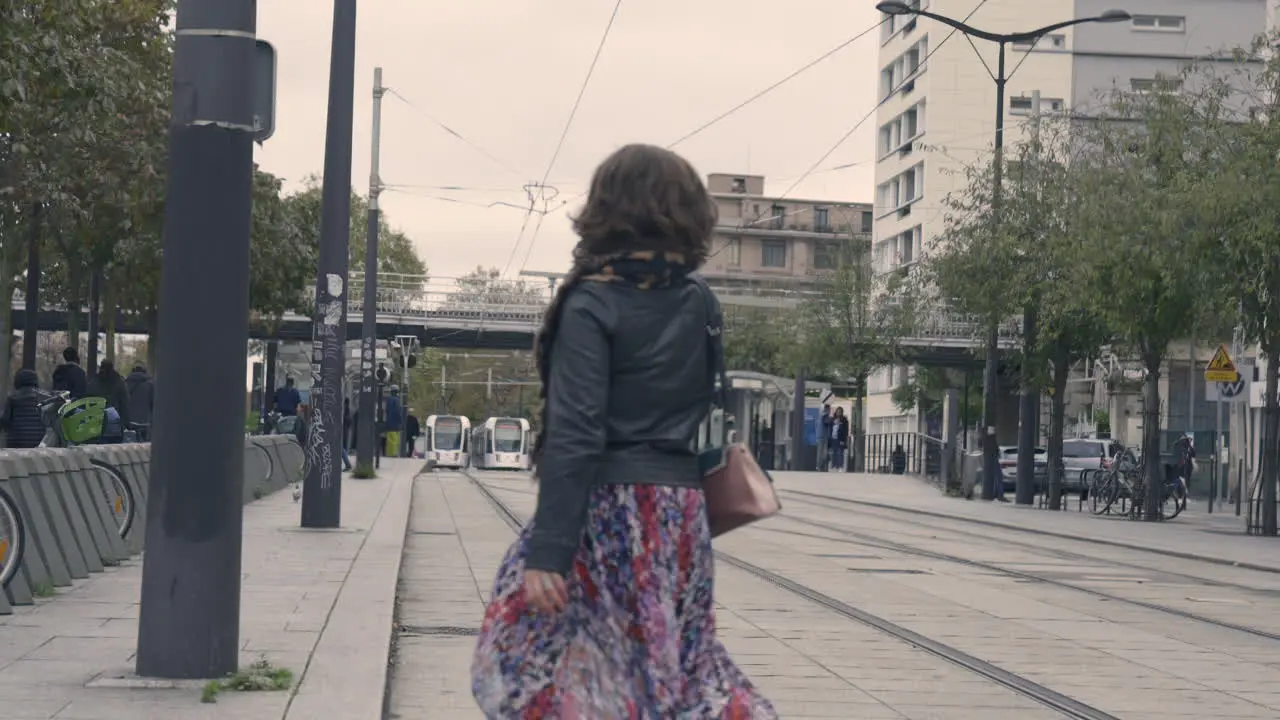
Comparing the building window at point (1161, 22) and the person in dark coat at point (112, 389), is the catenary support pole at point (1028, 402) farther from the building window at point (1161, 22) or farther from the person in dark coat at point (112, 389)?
the building window at point (1161, 22)

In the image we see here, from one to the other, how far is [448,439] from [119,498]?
5924 cm

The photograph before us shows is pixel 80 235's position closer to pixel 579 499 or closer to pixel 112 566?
pixel 112 566

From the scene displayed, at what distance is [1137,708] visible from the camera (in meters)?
8.28

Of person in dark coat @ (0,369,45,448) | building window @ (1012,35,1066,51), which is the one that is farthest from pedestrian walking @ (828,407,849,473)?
person in dark coat @ (0,369,45,448)

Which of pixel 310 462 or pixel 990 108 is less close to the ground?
pixel 990 108

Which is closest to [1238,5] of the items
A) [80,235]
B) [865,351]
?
[865,351]

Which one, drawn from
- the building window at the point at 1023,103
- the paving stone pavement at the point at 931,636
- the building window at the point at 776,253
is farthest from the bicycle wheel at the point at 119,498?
the building window at the point at 776,253

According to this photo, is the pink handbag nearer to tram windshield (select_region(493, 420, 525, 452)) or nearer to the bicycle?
the bicycle

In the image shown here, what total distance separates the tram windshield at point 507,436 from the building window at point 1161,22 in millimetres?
29404

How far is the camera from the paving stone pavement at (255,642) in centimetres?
687

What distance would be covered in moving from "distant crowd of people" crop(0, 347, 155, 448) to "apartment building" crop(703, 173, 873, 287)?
101 m

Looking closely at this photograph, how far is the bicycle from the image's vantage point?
13.6 m

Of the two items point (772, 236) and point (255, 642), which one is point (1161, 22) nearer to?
point (772, 236)

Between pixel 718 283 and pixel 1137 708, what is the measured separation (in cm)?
12118
